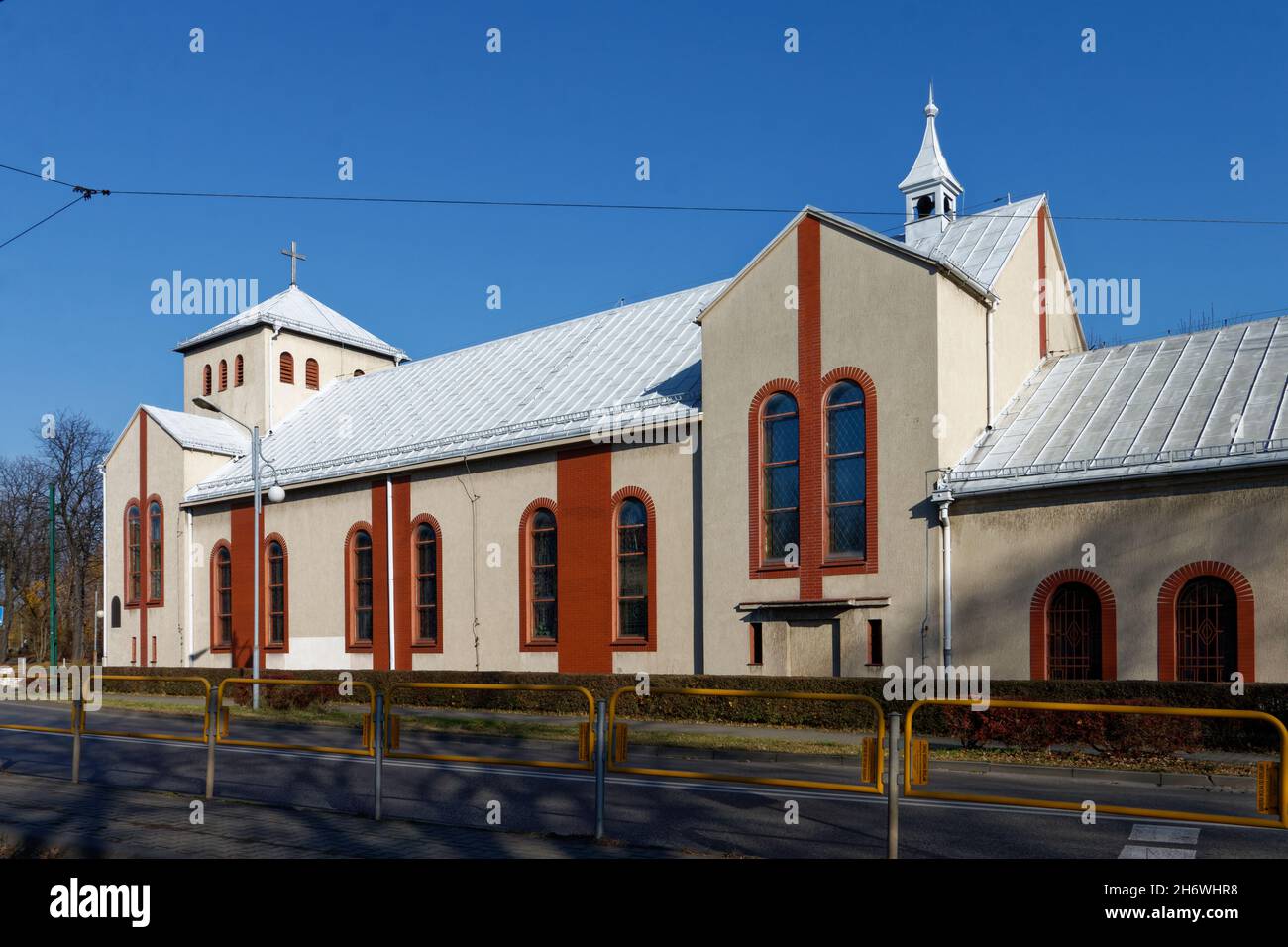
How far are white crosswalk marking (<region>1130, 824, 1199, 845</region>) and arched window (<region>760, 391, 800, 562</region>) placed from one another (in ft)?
43.0

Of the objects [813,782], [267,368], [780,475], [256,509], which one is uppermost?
→ [267,368]

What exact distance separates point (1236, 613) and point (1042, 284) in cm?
1125

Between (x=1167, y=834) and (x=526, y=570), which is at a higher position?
(x=526, y=570)

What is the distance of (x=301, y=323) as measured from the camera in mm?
43000

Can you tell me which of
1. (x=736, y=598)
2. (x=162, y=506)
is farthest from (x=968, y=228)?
(x=162, y=506)

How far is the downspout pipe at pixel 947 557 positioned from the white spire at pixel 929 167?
13621 millimetres

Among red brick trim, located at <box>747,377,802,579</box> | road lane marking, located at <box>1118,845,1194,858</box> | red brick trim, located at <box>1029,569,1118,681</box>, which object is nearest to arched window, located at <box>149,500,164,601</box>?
red brick trim, located at <box>747,377,802,579</box>

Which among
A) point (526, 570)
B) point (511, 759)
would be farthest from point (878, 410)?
point (511, 759)

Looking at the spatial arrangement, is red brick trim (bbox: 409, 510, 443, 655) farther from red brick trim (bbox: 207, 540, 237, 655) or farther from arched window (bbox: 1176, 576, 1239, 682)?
arched window (bbox: 1176, 576, 1239, 682)

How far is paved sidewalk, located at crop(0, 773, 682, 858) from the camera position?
30.5 feet

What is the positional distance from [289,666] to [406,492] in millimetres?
7282

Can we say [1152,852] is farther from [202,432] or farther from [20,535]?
[20,535]

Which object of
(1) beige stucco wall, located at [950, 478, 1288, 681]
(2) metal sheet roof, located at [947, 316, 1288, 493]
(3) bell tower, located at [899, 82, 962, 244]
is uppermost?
(3) bell tower, located at [899, 82, 962, 244]

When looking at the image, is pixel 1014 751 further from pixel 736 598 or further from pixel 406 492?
pixel 406 492
